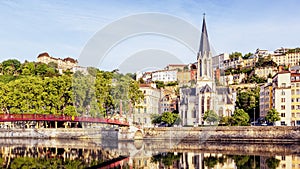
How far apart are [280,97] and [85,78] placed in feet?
94.8

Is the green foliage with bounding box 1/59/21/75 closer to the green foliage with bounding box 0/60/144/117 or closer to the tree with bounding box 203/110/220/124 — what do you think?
the green foliage with bounding box 0/60/144/117

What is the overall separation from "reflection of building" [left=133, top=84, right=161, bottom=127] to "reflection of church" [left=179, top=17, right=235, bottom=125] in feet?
17.1

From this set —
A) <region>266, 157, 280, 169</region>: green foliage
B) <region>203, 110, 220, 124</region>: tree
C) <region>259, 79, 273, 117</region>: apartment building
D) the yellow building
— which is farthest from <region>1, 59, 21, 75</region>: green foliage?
A: <region>266, 157, 280, 169</region>: green foliage

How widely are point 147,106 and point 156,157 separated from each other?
138 ft

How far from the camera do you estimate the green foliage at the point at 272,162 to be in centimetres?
3136

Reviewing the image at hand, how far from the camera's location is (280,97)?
208 feet

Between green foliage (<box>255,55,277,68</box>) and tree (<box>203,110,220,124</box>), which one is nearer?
tree (<box>203,110,220,124</box>)

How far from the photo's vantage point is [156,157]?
125 feet

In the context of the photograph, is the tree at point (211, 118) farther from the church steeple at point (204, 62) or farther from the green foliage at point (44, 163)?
the green foliage at point (44, 163)

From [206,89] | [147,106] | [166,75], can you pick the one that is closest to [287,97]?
[206,89]

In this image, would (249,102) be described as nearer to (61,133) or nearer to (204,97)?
(204,97)

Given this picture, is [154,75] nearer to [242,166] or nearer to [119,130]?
[119,130]

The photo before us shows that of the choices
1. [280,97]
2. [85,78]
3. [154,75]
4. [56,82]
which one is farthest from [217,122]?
[154,75]

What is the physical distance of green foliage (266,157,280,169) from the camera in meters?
31.4
